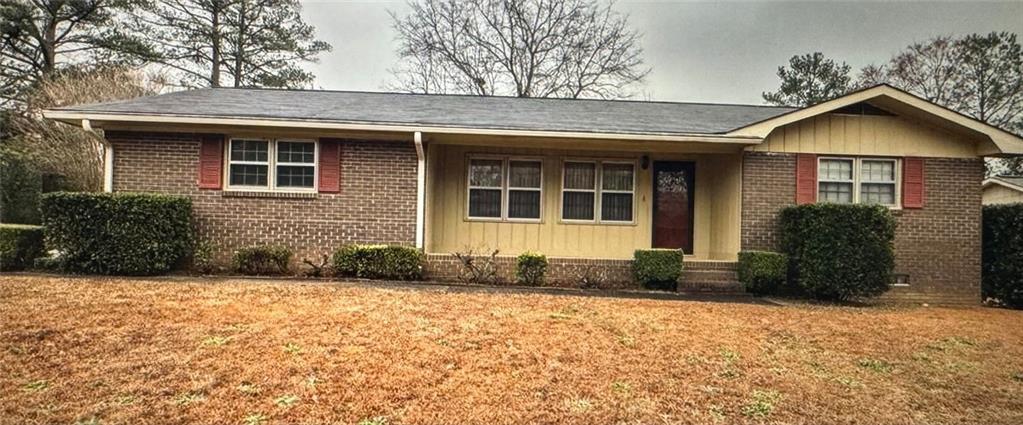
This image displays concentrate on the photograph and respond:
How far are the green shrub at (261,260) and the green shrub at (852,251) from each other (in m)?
8.75

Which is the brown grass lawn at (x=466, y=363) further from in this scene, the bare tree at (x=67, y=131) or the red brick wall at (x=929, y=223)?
the bare tree at (x=67, y=131)

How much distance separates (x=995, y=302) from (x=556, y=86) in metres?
17.0

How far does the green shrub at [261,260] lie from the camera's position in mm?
8570

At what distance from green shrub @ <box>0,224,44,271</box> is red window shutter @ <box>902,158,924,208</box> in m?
14.9

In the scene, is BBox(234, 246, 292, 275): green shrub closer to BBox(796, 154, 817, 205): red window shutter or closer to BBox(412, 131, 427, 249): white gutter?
BBox(412, 131, 427, 249): white gutter

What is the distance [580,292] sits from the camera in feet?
26.3

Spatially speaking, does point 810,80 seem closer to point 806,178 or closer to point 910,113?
point 910,113

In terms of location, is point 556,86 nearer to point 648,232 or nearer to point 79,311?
point 648,232

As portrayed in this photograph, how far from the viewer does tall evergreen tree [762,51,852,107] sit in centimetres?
2578

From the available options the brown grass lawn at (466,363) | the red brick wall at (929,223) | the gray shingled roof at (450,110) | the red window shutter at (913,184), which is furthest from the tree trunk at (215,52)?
the red window shutter at (913,184)

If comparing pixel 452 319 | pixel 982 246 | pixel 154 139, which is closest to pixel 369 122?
pixel 154 139

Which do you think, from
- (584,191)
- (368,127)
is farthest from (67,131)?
(584,191)

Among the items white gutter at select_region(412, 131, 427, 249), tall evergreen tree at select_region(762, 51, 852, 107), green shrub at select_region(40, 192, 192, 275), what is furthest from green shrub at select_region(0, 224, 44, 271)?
tall evergreen tree at select_region(762, 51, 852, 107)

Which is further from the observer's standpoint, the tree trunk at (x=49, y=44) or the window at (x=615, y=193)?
the tree trunk at (x=49, y=44)
